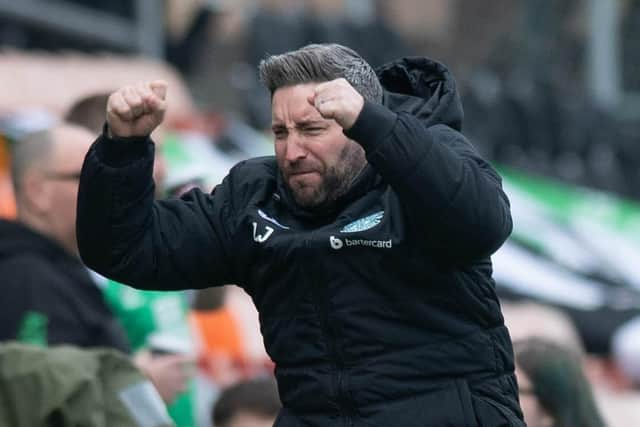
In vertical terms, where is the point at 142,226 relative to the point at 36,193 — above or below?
above

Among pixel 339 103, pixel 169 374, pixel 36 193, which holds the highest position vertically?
pixel 339 103

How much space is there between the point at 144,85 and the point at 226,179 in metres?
0.37

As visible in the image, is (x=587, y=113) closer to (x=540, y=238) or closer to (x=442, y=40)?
(x=442, y=40)

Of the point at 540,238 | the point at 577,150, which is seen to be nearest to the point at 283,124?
the point at 540,238

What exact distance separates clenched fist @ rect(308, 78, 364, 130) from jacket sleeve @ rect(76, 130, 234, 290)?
40 centimetres

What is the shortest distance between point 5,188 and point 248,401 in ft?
6.54

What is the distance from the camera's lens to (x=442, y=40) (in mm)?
16438

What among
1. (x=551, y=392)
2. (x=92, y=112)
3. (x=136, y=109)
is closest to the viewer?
(x=136, y=109)

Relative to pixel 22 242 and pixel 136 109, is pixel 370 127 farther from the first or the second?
pixel 22 242

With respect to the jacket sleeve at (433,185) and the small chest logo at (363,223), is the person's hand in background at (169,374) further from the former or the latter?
the jacket sleeve at (433,185)

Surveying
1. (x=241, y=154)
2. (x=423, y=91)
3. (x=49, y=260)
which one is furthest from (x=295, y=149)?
(x=241, y=154)

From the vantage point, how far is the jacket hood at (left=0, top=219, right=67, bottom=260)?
507 cm

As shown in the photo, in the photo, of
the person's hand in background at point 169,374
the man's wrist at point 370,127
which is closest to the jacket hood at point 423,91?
the man's wrist at point 370,127

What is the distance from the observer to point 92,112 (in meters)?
5.74
